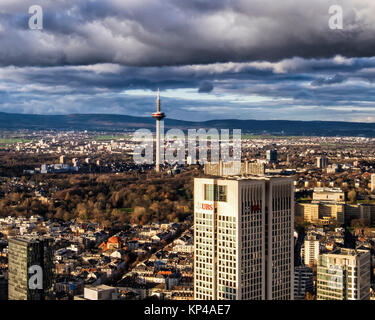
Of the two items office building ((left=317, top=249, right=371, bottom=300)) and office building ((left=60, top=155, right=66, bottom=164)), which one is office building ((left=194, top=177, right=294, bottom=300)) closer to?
office building ((left=317, top=249, right=371, bottom=300))

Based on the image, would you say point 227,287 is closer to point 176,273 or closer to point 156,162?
point 176,273

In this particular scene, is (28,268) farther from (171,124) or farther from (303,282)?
(171,124)

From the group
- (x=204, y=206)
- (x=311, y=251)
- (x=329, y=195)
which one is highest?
(x=204, y=206)

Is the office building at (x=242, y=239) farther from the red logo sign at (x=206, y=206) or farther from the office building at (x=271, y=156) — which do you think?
the office building at (x=271, y=156)

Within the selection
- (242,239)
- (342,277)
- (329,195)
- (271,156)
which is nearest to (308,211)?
(329,195)

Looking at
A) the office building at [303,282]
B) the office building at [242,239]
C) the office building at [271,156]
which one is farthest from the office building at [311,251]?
the office building at [271,156]

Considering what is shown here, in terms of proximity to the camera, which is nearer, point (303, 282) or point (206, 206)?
point (206, 206)

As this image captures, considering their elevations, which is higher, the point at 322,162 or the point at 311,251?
the point at 322,162
